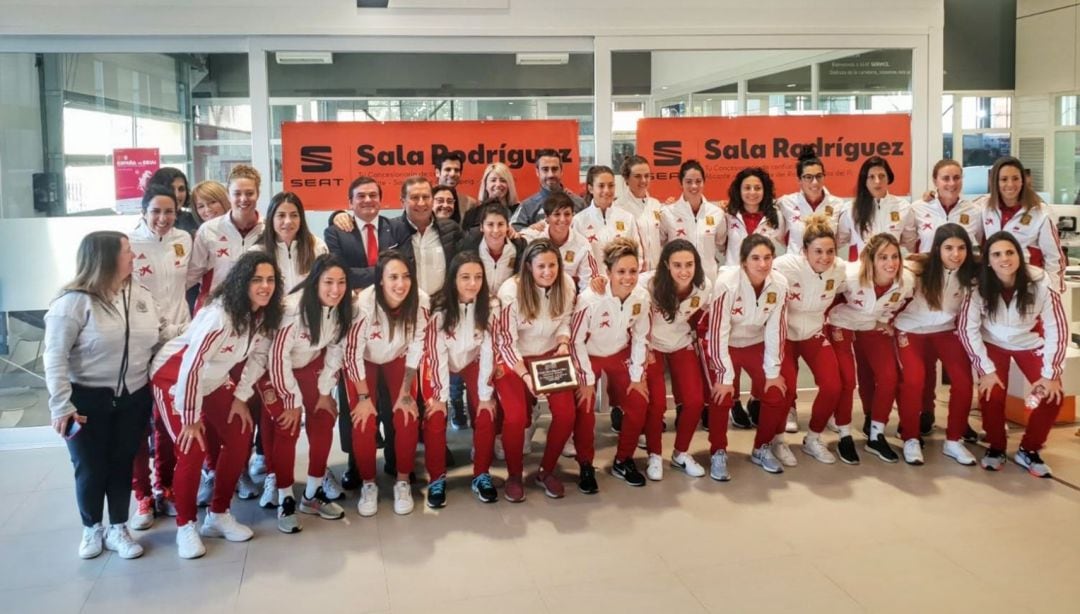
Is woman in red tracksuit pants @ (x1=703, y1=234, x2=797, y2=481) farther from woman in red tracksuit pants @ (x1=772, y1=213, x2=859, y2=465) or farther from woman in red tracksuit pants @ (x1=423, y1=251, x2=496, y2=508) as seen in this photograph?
woman in red tracksuit pants @ (x1=423, y1=251, x2=496, y2=508)

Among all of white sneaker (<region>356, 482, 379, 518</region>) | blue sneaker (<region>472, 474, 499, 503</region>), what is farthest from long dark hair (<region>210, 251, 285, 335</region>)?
blue sneaker (<region>472, 474, 499, 503</region>)

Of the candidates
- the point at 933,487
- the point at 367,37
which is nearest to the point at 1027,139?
the point at 933,487

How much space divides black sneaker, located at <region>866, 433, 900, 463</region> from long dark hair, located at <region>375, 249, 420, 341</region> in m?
2.58

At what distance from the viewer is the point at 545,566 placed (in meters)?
3.08

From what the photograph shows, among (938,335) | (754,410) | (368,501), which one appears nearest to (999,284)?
(938,335)

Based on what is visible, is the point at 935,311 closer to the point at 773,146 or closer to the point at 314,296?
the point at 773,146

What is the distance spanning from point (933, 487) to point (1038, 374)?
0.86m

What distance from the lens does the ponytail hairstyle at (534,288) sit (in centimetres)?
376

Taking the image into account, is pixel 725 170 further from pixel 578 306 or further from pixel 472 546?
pixel 472 546

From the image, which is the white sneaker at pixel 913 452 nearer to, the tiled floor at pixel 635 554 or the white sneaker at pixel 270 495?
the tiled floor at pixel 635 554

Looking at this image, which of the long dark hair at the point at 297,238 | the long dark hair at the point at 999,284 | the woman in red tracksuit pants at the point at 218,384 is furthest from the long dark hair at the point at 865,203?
the woman in red tracksuit pants at the point at 218,384

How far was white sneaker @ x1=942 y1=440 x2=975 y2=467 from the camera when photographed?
4164 millimetres

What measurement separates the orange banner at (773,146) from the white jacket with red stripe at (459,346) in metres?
2.05

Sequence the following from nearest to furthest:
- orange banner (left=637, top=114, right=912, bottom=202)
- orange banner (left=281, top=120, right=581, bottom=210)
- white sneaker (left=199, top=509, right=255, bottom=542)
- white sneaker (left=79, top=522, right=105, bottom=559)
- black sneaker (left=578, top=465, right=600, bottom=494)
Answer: white sneaker (left=79, top=522, right=105, bottom=559) → white sneaker (left=199, top=509, right=255, bottom=542) → black sneaker (left=578, top=465, right=600, bottom=494) → orange banner (left=281, top=120, right=581, bottom=210) → orange banner (left=637, top=114, right=912, bottom=202)
